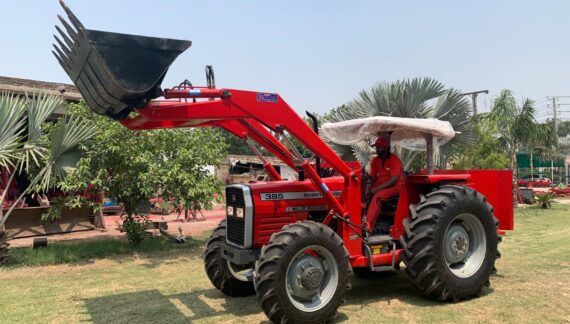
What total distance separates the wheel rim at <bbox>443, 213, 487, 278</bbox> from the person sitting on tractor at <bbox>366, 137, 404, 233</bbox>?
0.85 metres

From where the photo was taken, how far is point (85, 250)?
10.1 meters

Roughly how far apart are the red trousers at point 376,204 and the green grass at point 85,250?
5.62 metres

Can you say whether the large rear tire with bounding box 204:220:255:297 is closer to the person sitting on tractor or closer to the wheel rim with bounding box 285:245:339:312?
the wheel rim with bounding box 285:245:339:312

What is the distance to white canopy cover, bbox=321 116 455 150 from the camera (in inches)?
235


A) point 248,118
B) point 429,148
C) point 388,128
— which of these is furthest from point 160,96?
point 429,148

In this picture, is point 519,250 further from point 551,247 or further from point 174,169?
point 174,169

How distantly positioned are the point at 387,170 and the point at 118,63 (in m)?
3.69

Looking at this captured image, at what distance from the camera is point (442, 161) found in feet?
44.7

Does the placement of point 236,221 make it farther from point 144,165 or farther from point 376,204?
point 144,165

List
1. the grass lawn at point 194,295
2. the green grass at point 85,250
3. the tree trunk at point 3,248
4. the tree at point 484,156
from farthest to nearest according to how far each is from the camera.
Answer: the tree at point 484,156 < the green grass at point 85,250 < the tree trunk at point 3,248 < the grass lawn at point 194,295

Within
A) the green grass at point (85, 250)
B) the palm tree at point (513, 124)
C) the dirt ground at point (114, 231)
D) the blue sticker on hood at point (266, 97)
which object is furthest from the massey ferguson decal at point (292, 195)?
the palm tree at point (513, 124)

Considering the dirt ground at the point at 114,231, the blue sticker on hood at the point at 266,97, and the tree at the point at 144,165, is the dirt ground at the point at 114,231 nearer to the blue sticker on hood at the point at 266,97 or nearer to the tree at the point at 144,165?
the tree at the point at 144,165

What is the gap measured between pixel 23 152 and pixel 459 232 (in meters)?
7.27

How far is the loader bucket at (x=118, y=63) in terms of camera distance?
4230 millimetres
